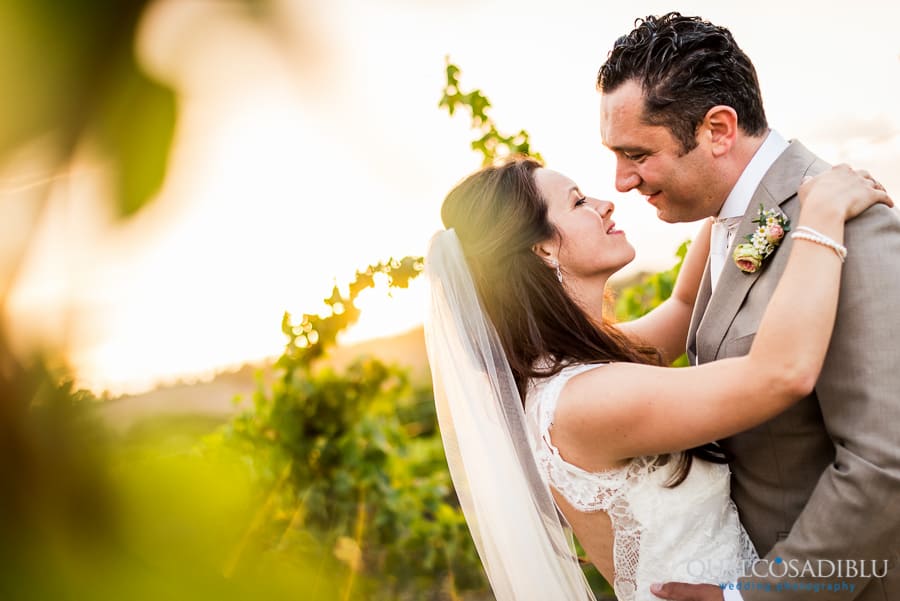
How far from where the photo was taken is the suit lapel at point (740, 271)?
2.43m

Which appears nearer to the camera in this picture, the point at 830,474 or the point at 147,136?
the point at 147,136

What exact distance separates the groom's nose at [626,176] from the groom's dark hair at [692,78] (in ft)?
0.62

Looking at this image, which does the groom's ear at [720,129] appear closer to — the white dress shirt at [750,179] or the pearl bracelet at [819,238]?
the white dress shirt at [750,179]

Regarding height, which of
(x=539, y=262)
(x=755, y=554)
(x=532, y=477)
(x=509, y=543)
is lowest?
(x=755, y=554)

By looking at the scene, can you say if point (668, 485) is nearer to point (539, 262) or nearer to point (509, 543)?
point (509, 543)

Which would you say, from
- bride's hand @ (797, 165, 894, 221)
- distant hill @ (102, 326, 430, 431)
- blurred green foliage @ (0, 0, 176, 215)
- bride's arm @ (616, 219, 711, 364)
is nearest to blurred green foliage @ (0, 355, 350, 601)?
distant hill @ (102, 326, 430, 431)

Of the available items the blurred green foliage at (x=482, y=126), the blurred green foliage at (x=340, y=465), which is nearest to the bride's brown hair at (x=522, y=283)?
the blurred green foliage at (x=482, y=126)

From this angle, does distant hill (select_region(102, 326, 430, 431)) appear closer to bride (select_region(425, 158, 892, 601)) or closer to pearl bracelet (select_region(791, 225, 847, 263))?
bride (select_region(425, 158, 892, 601))

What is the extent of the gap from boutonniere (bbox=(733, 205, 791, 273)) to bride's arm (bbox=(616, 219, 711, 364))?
783mm

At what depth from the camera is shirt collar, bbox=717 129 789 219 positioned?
8.64ft

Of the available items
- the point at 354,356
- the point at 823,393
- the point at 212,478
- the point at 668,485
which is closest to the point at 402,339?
the point at 354,356

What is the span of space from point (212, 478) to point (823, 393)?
207 cm

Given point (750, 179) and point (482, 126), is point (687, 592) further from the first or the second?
point (482, 126)

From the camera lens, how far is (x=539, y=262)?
9.11 ft
